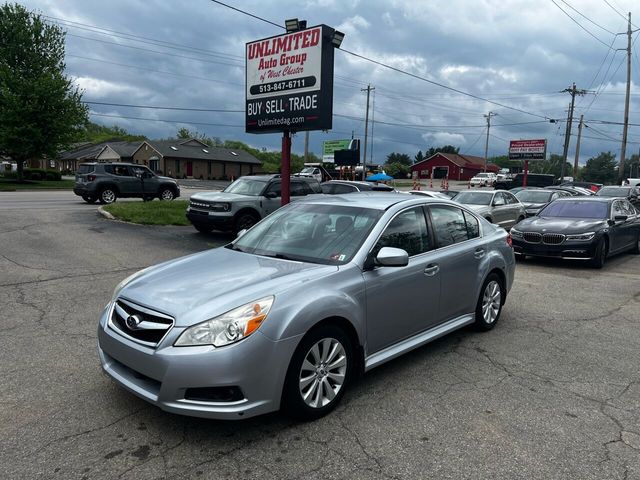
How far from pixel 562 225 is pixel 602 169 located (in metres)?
144

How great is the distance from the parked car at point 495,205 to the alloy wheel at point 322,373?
11.6 metres

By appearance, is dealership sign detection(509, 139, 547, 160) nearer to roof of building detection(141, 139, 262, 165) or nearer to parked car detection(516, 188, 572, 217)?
parked car detection(516, 188, 572, 217)

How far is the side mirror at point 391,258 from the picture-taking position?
12.4 ft

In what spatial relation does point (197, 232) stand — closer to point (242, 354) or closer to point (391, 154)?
point (242, 354)

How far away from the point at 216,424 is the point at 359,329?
1.24 m

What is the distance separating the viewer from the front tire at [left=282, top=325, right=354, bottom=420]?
327 cm

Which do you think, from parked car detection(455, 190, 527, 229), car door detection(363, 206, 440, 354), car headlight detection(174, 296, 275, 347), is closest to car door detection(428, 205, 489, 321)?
car door detection(363, 206, 440, 354)

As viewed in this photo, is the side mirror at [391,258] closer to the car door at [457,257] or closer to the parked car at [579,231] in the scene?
the car door at [457,257]

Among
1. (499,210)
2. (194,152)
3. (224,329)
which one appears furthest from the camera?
(194,152)

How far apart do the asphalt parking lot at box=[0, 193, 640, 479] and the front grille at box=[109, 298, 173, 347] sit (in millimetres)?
619

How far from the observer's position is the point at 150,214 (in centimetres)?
1459

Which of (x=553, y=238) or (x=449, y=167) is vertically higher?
(x=449, y=167)

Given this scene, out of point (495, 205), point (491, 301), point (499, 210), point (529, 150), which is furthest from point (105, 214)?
point (529, 150)

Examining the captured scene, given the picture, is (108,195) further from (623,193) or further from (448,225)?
(623,193)
